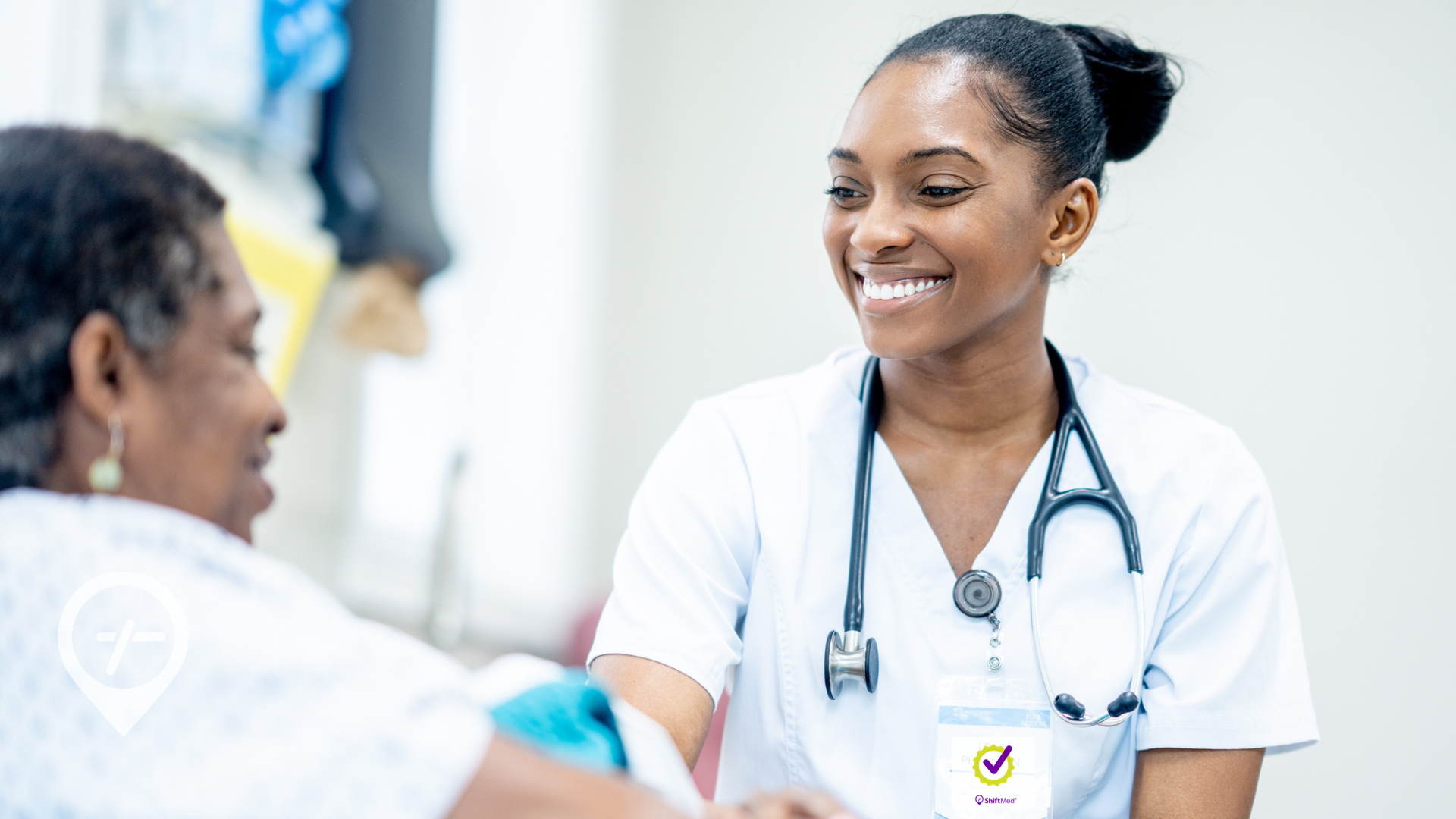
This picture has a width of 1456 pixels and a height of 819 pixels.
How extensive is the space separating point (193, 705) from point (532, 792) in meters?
0.18

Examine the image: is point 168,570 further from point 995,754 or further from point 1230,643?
point 1230,643

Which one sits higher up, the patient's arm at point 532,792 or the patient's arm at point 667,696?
the patient's arm at point 532,792

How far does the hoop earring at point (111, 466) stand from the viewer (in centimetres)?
67

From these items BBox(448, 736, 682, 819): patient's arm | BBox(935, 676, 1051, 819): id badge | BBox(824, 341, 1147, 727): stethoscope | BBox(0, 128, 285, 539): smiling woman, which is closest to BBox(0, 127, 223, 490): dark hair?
BBox(0, 128, 285, 539): smiling woman

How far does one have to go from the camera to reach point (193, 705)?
609 millimetres

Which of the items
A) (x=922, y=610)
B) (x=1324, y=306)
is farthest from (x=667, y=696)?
(x=1324, y=306)

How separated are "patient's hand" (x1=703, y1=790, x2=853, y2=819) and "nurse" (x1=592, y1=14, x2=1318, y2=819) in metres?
0.19

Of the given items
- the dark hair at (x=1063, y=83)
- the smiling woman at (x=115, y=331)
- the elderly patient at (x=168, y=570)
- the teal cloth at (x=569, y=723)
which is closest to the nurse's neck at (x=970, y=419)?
the dark hair at (x=1063, y=83)

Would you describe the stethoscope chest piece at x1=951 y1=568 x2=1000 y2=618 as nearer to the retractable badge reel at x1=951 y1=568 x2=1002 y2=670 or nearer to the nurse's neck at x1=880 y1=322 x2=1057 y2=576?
the retractable badge reel at x1=951 y1=568 x2=1002 y2=670

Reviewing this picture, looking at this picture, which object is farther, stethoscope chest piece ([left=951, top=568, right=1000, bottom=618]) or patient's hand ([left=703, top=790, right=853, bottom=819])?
stethoscope chest piece ([left=951, top=568, right=1000, bottom=618])

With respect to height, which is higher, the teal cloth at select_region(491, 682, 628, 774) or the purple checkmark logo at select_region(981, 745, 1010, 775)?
the teal cloth at select_region(491, 682, 628, 774)

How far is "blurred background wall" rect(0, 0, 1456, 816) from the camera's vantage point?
1848 mm

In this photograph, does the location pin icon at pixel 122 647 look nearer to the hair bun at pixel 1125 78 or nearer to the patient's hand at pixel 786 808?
the patient's hand at pixel 786 808

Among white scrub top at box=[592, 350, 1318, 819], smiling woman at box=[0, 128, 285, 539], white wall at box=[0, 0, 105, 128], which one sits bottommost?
white scrub top at box=[592, 350, 1318, 819]
